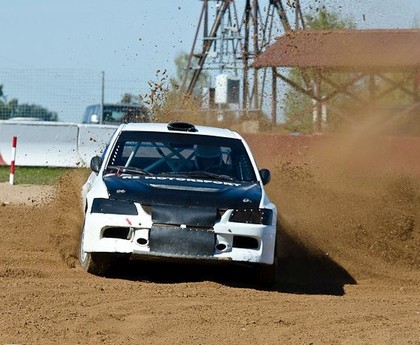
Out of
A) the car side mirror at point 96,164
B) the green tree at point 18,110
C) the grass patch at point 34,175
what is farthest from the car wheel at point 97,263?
the green tree at point 18,110

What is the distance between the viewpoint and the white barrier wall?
26.4 meters

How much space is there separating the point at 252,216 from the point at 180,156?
1450 mm

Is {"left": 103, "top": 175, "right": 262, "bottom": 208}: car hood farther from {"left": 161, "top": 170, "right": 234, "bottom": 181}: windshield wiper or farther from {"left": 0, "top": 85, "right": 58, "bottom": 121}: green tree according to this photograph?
{"left": 0, "top": 85, "right": 58, "bottom": 121}: green tree

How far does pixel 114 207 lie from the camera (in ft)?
30.9

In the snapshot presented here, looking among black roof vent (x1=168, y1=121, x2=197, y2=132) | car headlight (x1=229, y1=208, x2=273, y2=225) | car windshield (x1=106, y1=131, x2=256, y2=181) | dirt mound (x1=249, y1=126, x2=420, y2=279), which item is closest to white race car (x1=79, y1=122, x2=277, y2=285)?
car headlight (x1=229, y1=208, x2=273, y2=225)

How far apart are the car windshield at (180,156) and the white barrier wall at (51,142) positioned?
Answer: 15.4m

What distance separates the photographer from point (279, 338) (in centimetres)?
728

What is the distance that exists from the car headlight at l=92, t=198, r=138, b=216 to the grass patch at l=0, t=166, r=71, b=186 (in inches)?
484

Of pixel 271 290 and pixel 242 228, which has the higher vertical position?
pixel 242 228

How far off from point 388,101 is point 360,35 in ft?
4.36

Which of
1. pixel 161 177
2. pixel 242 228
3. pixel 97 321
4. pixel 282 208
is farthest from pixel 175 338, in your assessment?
pixel 282 208

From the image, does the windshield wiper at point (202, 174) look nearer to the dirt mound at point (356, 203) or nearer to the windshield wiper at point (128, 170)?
the windshield wiper at point (128, 170)

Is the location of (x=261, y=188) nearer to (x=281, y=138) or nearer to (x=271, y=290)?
(x=271, y=290)

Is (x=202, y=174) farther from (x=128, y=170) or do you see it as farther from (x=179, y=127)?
(x=179, y=127)
